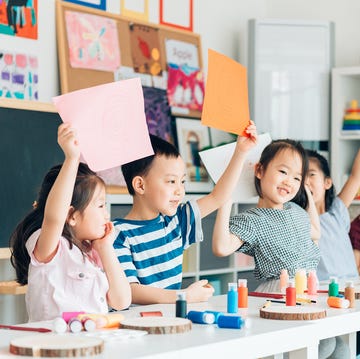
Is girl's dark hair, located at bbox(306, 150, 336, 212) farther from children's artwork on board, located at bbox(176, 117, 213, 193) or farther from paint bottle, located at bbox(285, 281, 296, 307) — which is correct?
paint bottle, located at bbox(285, 281, 296, 307)

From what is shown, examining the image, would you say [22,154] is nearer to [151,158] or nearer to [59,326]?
[151,158]

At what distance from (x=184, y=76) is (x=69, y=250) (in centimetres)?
269

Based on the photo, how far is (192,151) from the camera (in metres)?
4.38

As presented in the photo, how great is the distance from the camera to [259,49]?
4.58 m

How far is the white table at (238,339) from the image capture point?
1.30m

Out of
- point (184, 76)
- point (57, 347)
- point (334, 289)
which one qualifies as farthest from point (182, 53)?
point (57, 347)

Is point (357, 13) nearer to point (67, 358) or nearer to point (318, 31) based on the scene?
point (318, 31)

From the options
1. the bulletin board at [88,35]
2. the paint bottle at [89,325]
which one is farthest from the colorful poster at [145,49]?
the paint bottle at [89,325]

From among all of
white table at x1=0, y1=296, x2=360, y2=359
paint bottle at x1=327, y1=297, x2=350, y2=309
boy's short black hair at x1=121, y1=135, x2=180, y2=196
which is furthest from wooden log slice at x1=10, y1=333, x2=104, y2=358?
boy's short black hair at x1=121, y1=135, x2=180, y2=196

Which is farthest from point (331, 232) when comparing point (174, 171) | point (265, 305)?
point (265, 305)

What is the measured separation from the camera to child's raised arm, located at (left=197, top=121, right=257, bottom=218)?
2332 mm

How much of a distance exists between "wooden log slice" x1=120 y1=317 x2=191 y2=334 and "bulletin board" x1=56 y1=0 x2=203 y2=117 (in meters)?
2.37

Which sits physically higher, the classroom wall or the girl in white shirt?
the classroom wall

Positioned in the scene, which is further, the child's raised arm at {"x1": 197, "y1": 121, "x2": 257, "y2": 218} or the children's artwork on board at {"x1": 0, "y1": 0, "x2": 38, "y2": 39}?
the children's artwork on board at {"x1": 0, "y1": 0, "x2": 38, "y2": 39}
